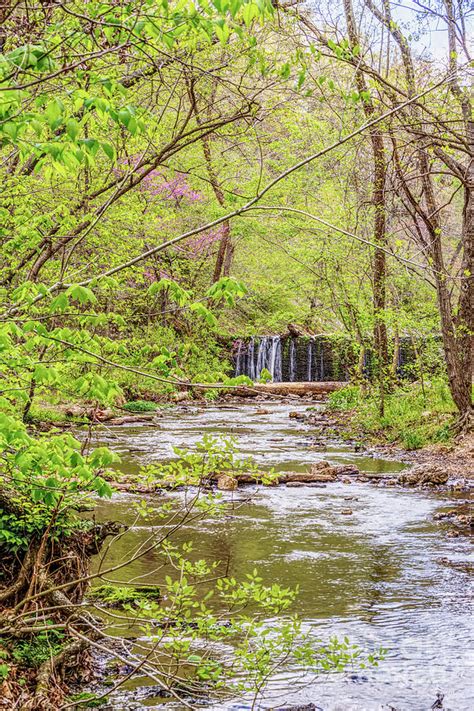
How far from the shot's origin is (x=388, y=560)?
23.3 ft

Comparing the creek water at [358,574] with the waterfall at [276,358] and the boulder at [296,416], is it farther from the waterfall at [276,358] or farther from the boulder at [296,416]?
the waterfall at [276,358]

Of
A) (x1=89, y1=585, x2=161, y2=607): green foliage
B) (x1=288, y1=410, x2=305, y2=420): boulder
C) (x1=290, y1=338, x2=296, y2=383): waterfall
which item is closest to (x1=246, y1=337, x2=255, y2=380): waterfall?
(x1=290, y1=338, x2=296, y2=383): waterfall

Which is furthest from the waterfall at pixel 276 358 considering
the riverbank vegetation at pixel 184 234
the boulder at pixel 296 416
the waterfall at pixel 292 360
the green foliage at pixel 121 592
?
the green foliage at pixel 121 592

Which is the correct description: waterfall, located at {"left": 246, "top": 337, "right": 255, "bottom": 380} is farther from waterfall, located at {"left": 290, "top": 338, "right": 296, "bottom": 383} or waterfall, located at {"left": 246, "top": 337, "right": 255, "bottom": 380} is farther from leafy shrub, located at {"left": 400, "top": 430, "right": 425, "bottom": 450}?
leafy shrub, located at {"left": 400, "top": 430, "right": 425, "bottom": 450}

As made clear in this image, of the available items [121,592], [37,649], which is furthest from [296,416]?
[37,649]

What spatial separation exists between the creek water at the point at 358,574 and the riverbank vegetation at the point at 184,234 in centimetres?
26

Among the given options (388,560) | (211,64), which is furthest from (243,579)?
(211,64)

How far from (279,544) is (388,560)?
1134mm

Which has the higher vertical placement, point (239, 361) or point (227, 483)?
point (239, 361)

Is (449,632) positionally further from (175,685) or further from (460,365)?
(460,365)

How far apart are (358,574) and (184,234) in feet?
14.5

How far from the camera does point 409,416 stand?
15125mm

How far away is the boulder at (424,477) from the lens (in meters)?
10.8

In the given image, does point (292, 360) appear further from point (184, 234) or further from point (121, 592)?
point (184, 234)
